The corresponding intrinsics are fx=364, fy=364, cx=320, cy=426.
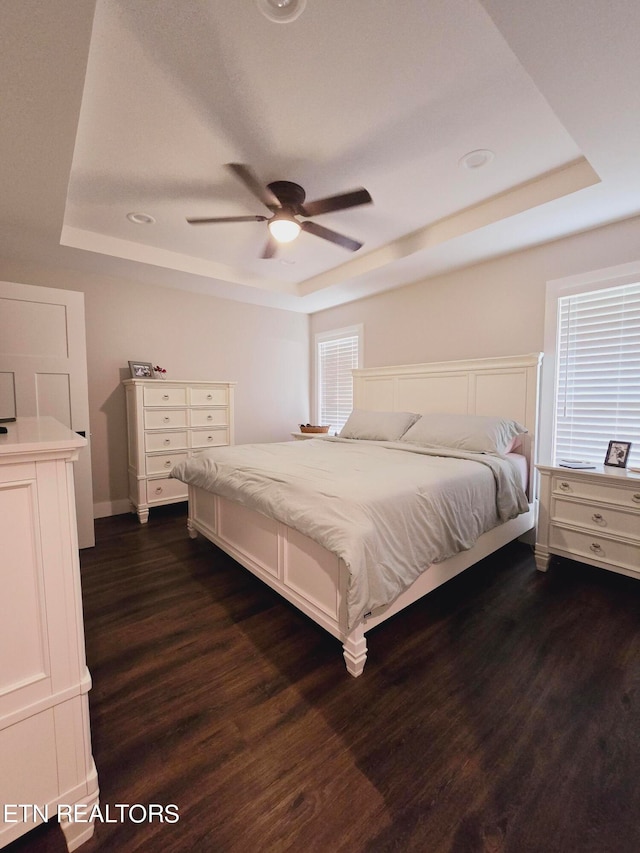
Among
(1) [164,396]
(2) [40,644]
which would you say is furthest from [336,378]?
(2) [40,644]

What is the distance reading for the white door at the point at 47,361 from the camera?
2762mm

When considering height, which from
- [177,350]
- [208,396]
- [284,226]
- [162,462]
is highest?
[284,226]

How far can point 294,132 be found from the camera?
1951 mm

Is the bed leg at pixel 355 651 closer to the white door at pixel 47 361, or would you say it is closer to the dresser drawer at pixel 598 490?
the dresser drawer at pixel 598 490

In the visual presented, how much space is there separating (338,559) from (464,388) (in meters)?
2.40

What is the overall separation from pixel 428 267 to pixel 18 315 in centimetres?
346

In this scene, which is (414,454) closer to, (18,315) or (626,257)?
(626,257)

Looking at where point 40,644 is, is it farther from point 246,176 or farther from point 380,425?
point 380,425

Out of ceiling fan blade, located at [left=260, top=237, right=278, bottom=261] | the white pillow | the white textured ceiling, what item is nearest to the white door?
the white textured ceiling

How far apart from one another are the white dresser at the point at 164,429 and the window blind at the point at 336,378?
5.35ft

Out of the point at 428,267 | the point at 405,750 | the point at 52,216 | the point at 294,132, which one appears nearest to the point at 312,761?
the point at 405,750

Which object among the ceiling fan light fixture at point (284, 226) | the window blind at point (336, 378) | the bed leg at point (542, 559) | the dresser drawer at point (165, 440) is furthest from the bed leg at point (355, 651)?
the window blind at point (336, 378)

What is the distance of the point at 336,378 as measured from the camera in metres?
5.08

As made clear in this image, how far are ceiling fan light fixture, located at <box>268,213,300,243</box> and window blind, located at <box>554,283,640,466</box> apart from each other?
2.15 m
